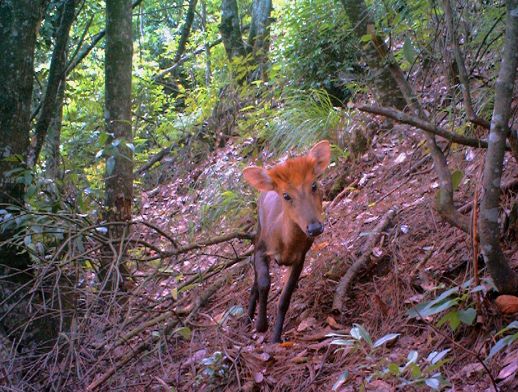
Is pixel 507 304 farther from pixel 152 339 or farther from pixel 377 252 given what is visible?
A: pixel 152 339

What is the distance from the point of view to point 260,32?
13.6m

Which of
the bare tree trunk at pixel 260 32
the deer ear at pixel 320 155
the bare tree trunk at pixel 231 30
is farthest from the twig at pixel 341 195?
the bare tree trunk at pixel 231 30

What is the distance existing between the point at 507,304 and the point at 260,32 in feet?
35.8

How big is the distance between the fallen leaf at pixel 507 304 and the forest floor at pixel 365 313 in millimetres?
58

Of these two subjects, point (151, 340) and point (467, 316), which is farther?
point (151, 340)

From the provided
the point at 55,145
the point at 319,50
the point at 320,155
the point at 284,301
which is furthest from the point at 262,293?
the point at 319,50

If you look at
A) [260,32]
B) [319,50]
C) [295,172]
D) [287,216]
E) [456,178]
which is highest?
[260,32]

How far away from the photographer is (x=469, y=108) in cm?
360

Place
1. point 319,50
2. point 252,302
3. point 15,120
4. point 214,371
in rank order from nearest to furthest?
point 214,371 < point 15,120 < point 252,302 < point 319,50

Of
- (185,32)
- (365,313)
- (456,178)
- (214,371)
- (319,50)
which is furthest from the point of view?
(185,32)

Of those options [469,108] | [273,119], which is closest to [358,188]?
[273,119]

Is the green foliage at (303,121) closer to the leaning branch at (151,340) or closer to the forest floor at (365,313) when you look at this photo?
the forest floor at (365,313)

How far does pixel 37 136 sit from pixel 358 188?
379 cm

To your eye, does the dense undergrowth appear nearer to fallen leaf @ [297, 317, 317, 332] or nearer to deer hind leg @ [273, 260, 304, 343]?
fallen leaf @ [297, 317, 317, 332]
